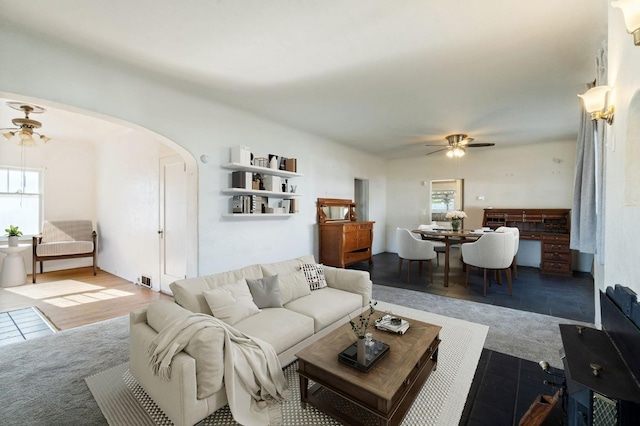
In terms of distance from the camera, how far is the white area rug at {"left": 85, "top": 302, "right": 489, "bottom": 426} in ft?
5.51

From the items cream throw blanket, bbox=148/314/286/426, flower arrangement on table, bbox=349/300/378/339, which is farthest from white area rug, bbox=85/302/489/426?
flower arrangement on table, bbox=349/300/378/339

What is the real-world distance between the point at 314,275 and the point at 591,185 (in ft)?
9.83

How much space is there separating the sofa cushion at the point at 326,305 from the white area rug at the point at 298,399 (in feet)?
1.45

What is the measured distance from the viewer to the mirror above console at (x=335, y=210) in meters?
5.64

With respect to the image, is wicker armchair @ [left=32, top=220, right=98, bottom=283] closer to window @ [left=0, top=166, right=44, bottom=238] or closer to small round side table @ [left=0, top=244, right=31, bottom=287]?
small round side table @ [left=0, top=244, right=31, bottom=287]

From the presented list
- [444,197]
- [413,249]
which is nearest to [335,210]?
[413,249]

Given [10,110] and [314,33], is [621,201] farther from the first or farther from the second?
[10,110]

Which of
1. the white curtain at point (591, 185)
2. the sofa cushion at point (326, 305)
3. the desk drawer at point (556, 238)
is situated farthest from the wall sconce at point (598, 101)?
the desk drawer at point (556, 238)

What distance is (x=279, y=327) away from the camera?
2.13 metres

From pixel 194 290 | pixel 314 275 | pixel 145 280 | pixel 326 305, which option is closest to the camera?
pixel 194 290

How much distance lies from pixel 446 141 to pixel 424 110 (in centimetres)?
205

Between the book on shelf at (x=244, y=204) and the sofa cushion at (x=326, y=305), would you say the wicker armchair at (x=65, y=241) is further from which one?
the sofa cushion at (x=326, y=305)

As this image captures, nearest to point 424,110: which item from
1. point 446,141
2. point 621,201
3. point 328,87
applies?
point 328,87

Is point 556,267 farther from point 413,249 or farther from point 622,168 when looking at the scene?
point 622,168
